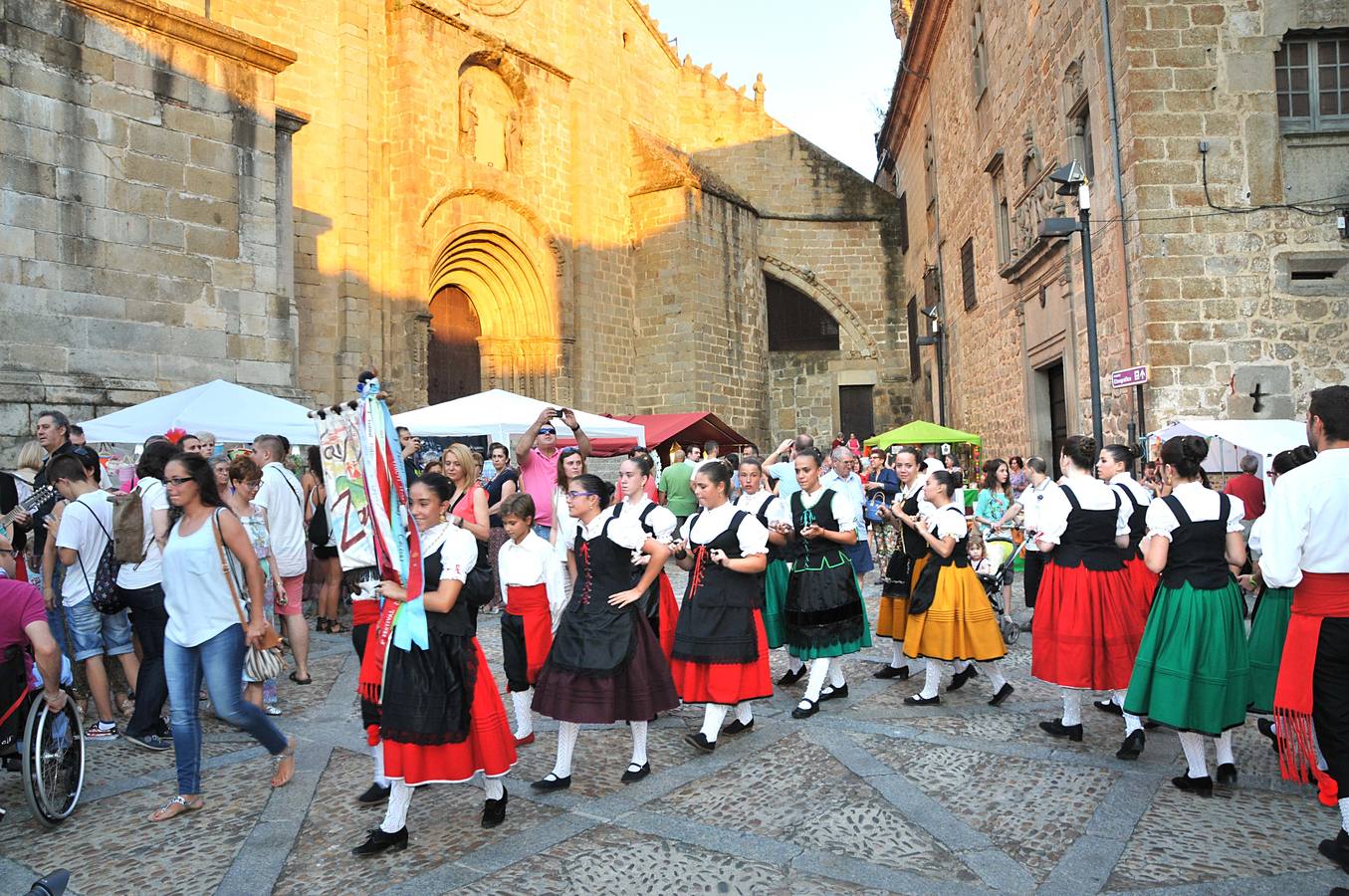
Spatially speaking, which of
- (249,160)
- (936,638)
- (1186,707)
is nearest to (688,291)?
(249,160)

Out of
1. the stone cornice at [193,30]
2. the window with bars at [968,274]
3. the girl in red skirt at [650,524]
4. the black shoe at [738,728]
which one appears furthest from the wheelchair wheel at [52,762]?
the window with bars at [968,274]

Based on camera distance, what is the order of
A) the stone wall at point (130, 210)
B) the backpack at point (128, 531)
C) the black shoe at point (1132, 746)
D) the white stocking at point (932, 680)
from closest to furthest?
the black shoe at point (1132, 746) < the backpack at point (128, 531) < the white stocking at point (932, 680) < the stone wall at point (130, 210)

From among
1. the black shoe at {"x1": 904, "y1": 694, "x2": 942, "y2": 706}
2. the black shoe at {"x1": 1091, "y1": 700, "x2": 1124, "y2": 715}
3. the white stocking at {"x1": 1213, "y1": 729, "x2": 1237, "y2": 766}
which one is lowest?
the black shoe at {"x1": 1091, "y1": 700, "x2": 1124, "y2": 715}

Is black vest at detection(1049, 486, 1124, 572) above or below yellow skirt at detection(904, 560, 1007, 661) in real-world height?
above

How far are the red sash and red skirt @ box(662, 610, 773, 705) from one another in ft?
8.58

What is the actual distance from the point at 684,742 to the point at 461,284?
52.4 feet

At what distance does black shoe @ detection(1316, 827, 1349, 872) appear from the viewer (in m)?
3.87

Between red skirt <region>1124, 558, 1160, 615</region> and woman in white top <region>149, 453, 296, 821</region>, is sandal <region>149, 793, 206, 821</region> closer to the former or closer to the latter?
woman in white top <region>149, 453, 296, 821</region>

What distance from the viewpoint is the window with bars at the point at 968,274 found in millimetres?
20328

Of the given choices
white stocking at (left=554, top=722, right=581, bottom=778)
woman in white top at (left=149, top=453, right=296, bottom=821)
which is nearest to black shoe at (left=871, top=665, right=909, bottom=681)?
white stocking at (left=554, top=722, right=581, bottom=778)

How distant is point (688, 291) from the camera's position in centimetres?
2302

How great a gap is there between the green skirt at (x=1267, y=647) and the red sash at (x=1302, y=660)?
1.13m

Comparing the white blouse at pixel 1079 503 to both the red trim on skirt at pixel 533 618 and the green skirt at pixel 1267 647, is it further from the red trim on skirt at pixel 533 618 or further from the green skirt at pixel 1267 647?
the red trim on skirt at pixel 533 618

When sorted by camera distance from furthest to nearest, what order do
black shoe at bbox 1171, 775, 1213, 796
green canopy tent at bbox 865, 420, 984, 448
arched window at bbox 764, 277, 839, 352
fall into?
arched window at bbox 764, 277, 839, 352 → green canopy tent at bbox 865, 420, 984, 448 → black shoe at bbox 1171, 775, 1213, 796
